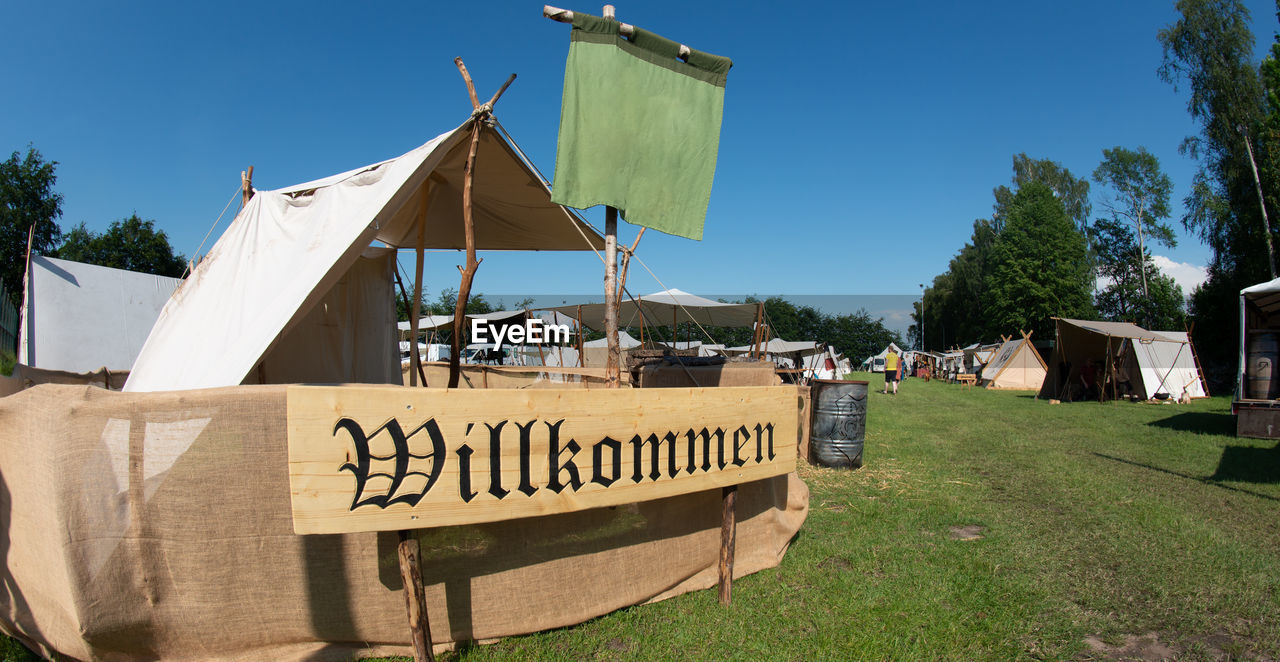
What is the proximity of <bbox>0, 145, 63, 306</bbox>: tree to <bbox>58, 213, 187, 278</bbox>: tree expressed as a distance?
7.94 ft

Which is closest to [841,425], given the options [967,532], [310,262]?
[967,532]

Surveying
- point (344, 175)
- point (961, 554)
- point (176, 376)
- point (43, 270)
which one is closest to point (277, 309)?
point (176, 376)

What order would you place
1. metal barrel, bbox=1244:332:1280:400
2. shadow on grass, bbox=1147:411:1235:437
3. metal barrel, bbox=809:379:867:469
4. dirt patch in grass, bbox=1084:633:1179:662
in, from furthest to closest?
shadow on grass, bbox=1147:411:1235:437 → metal barrel, bbox=1244:332:1280:400 → metal barrel, bbox=809:379:867:469 → dirt patch in grass, bbox=1084:633:1179:662

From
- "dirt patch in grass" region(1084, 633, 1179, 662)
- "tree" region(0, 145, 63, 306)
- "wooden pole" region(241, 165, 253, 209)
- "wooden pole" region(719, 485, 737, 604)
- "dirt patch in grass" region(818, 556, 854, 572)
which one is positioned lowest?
"dirt patch in grass" region(818, 556, 854, 572)

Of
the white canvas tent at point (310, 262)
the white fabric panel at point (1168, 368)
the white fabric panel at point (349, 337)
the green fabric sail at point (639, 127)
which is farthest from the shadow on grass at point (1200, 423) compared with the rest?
the white fabric panel at point (349, 337)

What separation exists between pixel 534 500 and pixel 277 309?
95.8 inches

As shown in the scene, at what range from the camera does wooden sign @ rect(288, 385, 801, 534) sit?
2.03 metres

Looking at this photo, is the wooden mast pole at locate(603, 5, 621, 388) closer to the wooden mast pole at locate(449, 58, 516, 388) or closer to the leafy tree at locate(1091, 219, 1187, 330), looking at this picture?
the wooden mast pole at locate(449, 58, 516, 388)

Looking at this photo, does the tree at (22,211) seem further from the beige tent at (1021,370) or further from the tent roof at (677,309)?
the beige tent at (1021,370)

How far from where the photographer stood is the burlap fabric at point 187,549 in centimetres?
215

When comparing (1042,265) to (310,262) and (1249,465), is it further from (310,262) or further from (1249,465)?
(310,262)

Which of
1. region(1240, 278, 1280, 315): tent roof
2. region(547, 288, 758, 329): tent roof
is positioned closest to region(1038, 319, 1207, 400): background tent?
region(1240, 278, 1280, 315): tent roof

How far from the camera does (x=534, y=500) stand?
7.91 ft

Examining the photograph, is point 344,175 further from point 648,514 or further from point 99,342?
point 99,342
